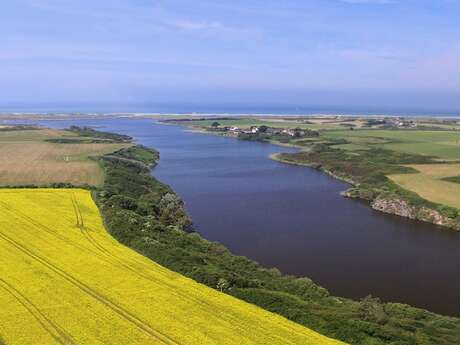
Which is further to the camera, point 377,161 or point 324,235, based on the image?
point 377,161

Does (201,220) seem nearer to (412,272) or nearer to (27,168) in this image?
(412,272)

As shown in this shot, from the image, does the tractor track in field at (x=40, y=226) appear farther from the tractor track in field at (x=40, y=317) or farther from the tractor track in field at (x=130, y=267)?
the tractor track in field at (x=40, y=317)

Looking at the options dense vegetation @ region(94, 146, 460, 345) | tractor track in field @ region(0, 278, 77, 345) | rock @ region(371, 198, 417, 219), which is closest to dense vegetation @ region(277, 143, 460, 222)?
rock @ region(371, 198, 417, 219)

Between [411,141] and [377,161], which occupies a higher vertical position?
[411,141]

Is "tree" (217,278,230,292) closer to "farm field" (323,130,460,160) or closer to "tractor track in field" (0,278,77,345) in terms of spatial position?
"tractor track in field" (0,278,77,345)

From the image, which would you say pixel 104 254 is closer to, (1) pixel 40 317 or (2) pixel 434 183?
(1) pixel 40 317

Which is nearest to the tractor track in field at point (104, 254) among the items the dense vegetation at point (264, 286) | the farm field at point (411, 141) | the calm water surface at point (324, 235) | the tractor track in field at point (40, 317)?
the dense vegetation at point (264, 286)

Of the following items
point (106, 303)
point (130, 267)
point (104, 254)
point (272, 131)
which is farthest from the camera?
point (272, 131)

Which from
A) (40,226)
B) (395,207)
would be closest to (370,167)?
(395,207)
